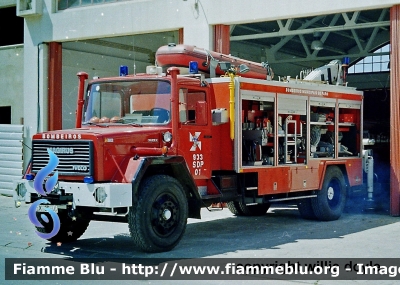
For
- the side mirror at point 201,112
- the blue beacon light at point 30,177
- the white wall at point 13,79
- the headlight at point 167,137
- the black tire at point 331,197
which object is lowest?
the black tire at point 331,197

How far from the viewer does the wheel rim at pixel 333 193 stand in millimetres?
13648

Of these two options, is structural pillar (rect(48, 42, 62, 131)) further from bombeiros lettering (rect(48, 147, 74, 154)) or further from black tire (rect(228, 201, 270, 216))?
bombeiros lettering (rect(48, 147, 74, 154))

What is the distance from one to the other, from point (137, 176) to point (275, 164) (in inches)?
150

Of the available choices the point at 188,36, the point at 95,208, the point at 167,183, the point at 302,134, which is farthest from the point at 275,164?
the point at 188,36

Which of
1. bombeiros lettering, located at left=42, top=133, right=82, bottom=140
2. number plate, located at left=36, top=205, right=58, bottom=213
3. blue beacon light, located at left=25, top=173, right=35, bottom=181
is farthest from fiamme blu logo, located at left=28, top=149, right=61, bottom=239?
blue beacon light, located at left=25, top=173, right=35, bottom=181

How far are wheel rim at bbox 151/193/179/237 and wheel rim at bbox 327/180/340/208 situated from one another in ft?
16.4

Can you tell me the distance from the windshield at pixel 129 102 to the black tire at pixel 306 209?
4689 mm

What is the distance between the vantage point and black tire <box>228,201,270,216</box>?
14.1 meters

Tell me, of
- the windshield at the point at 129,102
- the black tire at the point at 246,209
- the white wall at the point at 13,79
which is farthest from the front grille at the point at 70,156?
the white wall at the point at 13,79

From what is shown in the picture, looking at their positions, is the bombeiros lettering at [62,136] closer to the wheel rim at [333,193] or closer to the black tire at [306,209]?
the black tire at [306,209]

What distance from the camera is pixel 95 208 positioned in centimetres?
929

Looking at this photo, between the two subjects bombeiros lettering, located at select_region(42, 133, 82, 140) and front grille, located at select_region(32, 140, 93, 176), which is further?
bombeiros lettering, located at select_region(42, 133, 82, 140)

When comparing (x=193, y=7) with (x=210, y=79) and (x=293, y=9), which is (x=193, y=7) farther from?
(x=210, y=79)

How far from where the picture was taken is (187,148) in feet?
33.7
